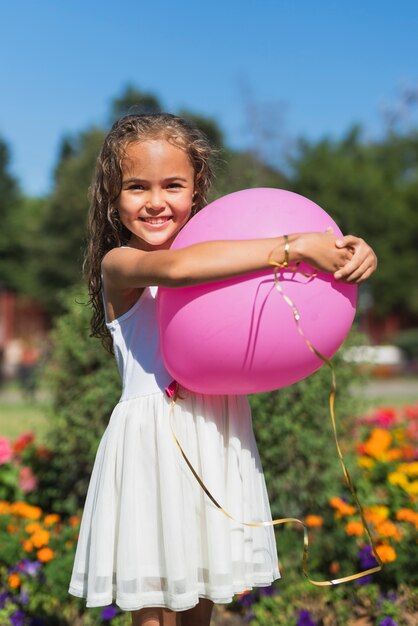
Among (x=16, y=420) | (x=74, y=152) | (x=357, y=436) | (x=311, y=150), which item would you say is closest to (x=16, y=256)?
(x=74, y=152)

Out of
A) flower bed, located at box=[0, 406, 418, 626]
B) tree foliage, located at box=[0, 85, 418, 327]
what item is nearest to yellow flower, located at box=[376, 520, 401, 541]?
flower bed, located at box=[0, 406, 418, 626]

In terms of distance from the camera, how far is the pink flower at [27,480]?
15.5 ft

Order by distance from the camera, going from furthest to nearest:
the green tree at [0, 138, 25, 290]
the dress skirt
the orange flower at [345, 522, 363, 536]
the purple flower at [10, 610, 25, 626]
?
the green tree at [0, 138, 25, 290] → the orange flower at [345, 522, 363, 536] → the purple flower at [10, 610, 25, 626] → the dress skirt

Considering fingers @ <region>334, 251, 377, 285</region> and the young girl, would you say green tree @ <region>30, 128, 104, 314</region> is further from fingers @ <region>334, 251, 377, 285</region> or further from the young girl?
fingers @ <region>334, 251, 377, 285</region>

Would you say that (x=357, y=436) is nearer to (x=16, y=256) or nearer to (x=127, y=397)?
(x=127, y=397)

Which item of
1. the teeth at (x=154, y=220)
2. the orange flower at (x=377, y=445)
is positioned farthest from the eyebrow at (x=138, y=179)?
the orange flower at (x=377, y=445)

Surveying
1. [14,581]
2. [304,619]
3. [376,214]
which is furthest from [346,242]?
[376,214]

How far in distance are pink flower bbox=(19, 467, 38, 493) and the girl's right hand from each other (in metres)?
3.39

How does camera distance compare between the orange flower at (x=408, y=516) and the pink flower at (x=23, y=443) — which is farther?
the pink flower at (x=23, y=443)

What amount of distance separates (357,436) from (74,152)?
141 ft

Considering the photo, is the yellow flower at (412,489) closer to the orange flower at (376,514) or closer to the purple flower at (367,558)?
the orange flower at (376,514)

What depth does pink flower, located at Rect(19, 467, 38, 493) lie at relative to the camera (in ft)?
15.5

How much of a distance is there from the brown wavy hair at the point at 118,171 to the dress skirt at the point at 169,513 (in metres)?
0.53

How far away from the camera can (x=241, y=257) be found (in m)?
1.84
